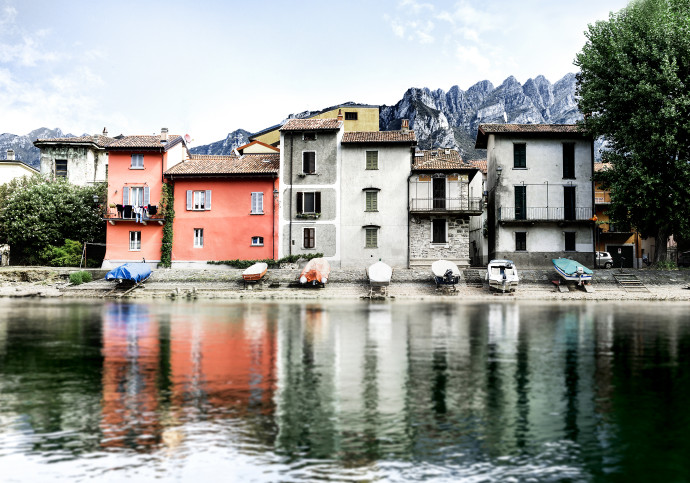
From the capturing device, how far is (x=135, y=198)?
176 ft

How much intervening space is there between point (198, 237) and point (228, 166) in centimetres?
670

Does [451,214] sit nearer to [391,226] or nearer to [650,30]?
[391,226]

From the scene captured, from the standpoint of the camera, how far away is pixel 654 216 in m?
44.9

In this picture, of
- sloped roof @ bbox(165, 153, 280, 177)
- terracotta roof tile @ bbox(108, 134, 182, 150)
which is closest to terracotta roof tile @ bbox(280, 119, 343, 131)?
sloped roof @ bbox(165, 153, 280, 177)

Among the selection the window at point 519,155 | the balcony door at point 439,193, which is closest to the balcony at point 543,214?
the window at point 519,155

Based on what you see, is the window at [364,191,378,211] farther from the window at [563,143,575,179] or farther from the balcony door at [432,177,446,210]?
the window at [563,143,575,179]

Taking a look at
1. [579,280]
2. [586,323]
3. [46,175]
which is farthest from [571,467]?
[46,175]

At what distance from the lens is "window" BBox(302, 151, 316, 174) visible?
52.5 m

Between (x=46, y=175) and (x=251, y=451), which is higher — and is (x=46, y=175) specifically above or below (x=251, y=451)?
above

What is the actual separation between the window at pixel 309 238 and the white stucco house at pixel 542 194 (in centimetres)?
1533

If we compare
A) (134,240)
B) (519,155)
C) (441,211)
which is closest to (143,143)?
(134,240)

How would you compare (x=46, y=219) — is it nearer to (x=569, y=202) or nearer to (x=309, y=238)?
(x=309, y=238)

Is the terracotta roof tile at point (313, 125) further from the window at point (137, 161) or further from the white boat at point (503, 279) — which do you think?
the white boat at point (503, 279)

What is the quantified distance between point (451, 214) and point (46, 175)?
41.2 metres
